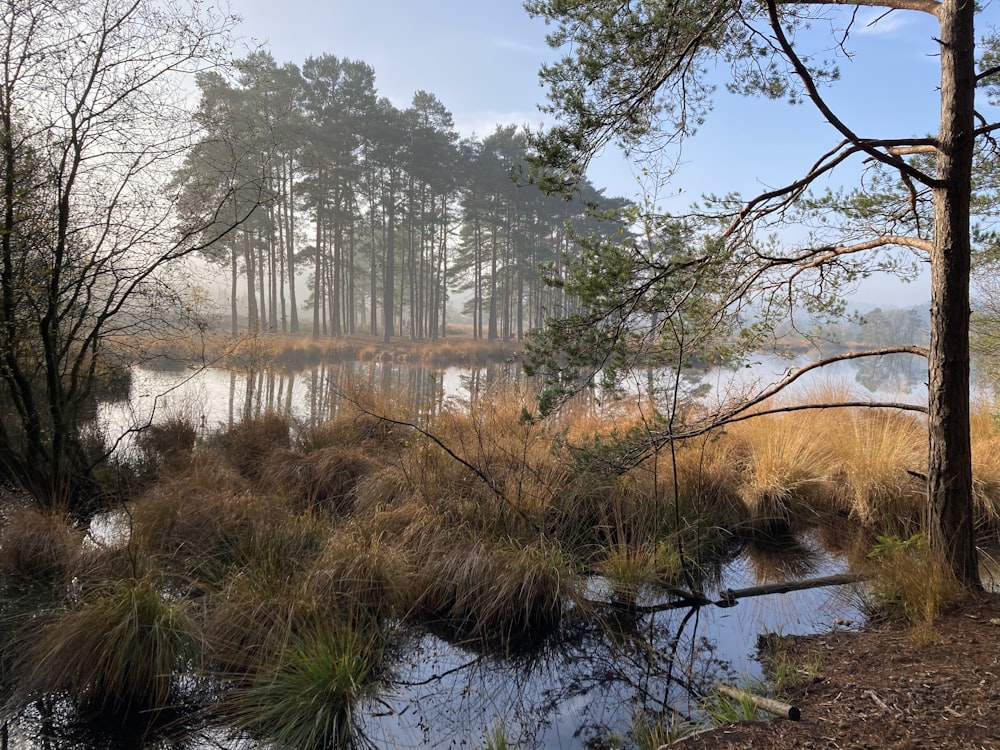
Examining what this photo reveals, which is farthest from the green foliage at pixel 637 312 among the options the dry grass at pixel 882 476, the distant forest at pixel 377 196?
the distant forest at pixel 377 196

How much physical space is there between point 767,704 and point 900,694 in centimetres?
→ 58

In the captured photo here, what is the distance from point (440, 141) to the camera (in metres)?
29.8

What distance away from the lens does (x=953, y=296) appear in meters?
3.67

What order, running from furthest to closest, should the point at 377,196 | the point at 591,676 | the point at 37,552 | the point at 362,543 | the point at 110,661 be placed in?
the point at 377,196, the point at 37,552, the point at 362,543, the point at 591,676, the point at 110,661

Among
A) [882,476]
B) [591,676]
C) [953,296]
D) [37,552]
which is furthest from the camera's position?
[882,476]

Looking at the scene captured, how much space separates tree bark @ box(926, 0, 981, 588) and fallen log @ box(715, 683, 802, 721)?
1.72 metres

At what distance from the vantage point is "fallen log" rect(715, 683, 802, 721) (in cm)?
278

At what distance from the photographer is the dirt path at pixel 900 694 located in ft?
8.27

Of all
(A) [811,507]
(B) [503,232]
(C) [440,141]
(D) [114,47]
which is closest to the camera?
(D) [114,47]

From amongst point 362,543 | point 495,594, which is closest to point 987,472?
point 495,594

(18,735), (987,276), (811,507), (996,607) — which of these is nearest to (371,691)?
(18,735)

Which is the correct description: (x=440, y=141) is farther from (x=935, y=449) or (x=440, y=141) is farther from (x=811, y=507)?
(x=935, y=449)

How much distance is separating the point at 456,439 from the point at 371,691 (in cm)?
395

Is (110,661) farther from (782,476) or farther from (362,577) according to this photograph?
(782,476)
